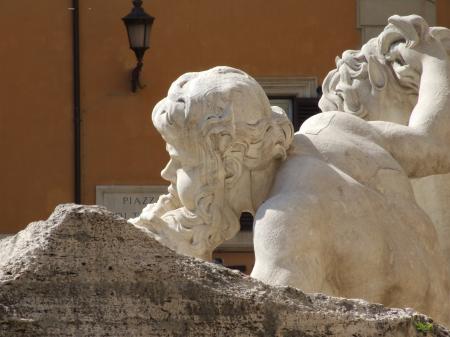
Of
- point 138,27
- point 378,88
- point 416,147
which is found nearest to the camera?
point 416,147

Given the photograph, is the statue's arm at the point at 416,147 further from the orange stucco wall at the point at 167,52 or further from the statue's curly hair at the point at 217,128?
the orange stucco wall at the point at 167,52

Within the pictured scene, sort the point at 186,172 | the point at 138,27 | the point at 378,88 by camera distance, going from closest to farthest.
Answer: the point at 186,172
the point at 378,88
the point at 138,27

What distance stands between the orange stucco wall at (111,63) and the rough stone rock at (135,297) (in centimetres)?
2728

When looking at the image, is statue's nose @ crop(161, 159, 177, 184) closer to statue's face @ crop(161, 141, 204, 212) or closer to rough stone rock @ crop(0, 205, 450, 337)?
statue's face @ crop(161, 141, 204, 212)

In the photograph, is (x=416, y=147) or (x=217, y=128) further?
(x=416, y=147)

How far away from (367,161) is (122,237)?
3.25m

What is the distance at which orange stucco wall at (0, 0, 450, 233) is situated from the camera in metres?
34.0

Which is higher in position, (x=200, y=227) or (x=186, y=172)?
(x=186, y=172)

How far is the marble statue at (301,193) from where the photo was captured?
29.6 ft

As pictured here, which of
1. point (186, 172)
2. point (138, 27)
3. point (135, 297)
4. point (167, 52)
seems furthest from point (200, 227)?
point (167, 52)

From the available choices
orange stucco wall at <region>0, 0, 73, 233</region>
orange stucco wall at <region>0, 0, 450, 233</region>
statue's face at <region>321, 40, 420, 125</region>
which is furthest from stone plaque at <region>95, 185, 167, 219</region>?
statue's face at <region>321, 40, 420, 125</region>

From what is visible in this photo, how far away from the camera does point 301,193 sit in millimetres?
9180

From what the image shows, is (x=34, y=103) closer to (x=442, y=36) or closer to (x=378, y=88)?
(x=378, y=88)

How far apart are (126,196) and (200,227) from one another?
2382 cm
